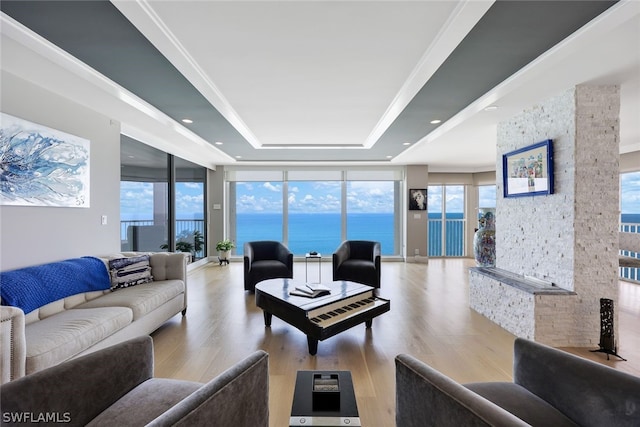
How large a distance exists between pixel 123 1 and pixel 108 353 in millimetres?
1922

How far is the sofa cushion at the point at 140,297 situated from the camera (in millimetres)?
2551

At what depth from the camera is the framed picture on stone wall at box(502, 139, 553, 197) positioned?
288 centimetres

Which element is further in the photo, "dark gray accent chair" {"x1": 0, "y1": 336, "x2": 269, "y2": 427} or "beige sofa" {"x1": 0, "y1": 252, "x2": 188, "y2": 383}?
"beige sofa" {"x1": 0, "y1": 252, "x2": 188, "y2": 383}

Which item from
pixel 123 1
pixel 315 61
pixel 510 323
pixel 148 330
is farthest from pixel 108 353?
pixel 510 323

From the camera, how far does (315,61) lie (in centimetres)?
239

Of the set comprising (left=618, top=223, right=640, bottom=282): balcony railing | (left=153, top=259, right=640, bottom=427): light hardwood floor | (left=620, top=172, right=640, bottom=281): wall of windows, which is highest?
(left=620, top=172, right=640, bottom=281): wall of windows

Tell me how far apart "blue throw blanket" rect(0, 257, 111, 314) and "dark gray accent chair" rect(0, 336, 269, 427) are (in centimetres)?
147

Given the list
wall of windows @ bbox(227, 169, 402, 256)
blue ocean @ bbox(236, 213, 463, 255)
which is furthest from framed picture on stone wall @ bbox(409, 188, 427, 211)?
blue ocean @ bbox(236, 213, 463, 255)

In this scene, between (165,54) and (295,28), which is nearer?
(295,28)

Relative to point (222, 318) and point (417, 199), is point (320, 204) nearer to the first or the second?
point (417, 199)

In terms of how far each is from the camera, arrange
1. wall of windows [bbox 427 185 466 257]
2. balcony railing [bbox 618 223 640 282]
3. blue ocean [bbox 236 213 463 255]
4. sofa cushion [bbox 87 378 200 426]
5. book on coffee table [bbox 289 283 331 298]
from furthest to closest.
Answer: wall of windows [bbox 427 185 466 257] → blue ocean [bbox 236 213 463 255] → balcony railing [bbox 618 223 640 282] → book on coffee table [bbox 289 283 331 298] → sofa cushion [bbox 87 378 200 426]

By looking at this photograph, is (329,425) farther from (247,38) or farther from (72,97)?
(72,97)

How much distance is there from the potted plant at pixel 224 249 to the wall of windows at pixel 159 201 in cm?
48

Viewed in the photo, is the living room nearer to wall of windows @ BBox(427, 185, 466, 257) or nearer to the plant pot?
the plant pot
